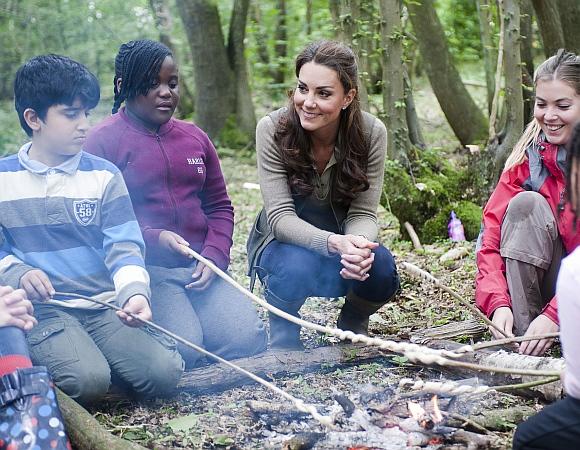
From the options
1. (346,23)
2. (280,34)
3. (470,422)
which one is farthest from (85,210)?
(280,34)

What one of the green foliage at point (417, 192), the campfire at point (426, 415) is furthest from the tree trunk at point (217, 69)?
the campfire at point (426, 415)

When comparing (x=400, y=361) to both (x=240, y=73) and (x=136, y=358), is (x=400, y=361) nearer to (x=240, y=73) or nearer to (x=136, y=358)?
(x=136, y=358)

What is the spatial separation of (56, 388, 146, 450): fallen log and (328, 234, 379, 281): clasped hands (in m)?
1.24

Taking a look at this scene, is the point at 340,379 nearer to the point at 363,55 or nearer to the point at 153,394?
the point at 153,394

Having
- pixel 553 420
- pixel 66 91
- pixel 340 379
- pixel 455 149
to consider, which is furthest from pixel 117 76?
pixel 455 149

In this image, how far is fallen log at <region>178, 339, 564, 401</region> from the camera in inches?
118

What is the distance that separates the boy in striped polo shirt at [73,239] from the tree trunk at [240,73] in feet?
27.2

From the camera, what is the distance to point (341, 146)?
12.0 ft

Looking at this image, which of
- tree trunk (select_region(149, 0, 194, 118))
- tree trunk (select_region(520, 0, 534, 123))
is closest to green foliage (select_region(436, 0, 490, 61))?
tree trunk (select_region(149, 0, 194, 118))

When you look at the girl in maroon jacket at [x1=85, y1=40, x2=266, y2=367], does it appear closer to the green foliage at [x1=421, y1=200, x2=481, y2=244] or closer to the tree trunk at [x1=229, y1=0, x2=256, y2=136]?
the green foliage at [x1=421, y1=200, x2=481, y2=244]

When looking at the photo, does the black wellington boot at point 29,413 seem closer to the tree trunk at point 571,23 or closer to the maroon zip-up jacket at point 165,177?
the maroon zip-up jacket at point 165,177

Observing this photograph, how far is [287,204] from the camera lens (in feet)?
11.8

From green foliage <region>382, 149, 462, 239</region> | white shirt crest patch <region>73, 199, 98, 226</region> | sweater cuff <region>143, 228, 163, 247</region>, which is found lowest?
green foliage <region>382, 149, 462, 239</region>

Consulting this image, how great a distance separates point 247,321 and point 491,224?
4.10 feet
